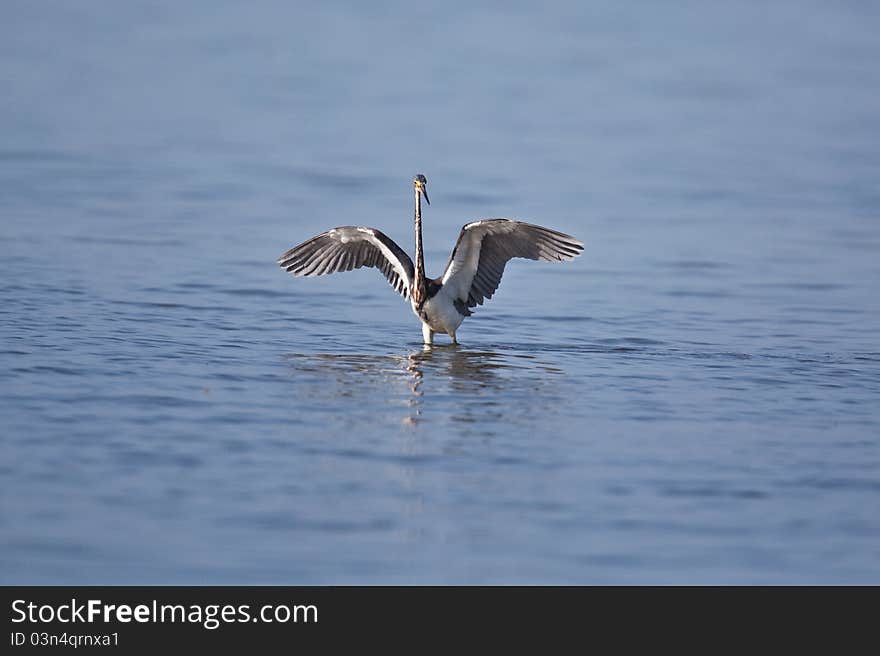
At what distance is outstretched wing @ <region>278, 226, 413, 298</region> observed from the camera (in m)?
13.7

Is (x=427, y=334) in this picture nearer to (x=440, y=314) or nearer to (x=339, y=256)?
(x=440, y=314)

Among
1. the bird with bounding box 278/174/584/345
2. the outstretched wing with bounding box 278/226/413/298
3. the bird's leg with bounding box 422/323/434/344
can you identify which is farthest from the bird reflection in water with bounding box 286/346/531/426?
the outstretched wing with bounding box 278/226/413/298

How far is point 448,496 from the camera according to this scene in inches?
333

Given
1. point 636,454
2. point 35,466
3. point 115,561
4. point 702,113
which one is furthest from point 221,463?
point 702,113

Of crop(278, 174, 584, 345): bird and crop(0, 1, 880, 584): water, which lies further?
crop(278, 174, 584, 345): bird

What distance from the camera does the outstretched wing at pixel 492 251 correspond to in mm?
12969

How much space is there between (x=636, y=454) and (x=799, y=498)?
1.18 meters

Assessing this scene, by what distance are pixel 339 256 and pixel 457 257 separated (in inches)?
54.5

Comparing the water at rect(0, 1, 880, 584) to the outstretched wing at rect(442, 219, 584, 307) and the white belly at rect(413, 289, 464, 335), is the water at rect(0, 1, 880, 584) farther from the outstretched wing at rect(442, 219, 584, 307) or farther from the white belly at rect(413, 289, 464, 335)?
the outstretched wing at rect(442, 219, 584, 307)

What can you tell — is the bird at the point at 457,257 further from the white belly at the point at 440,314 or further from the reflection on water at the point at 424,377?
the reflection on water at the point at 424,377

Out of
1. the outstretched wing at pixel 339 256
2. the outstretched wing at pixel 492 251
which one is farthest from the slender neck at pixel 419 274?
the outstretched wing at pixel 339 256

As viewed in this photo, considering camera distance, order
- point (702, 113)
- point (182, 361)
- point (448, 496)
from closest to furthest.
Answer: point (448, 496)
point (182, 361)
point (702, 113)

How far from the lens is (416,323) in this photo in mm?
14500
